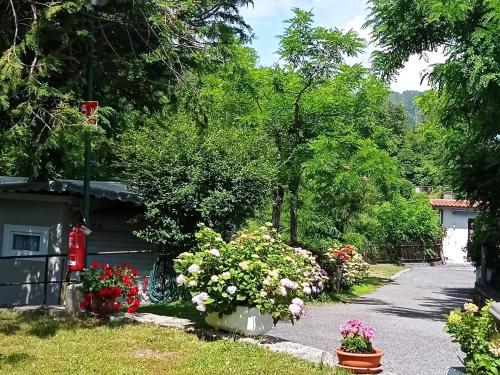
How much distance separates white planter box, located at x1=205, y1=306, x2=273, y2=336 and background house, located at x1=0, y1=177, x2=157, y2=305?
5473 millimetres

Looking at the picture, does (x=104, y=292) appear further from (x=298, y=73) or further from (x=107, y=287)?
(x=298, y=73)

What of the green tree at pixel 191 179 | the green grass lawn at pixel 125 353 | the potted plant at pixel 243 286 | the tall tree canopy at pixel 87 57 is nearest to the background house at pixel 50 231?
the green tree at pixel 191 179

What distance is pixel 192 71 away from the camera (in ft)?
38.9

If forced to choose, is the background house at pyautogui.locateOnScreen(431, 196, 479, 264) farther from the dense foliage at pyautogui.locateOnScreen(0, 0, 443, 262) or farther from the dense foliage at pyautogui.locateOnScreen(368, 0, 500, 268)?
the dense foliage at pyautogui.locateOnScreen(368, 0, 500, 268)

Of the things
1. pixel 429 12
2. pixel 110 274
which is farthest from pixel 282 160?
pixel 110 274

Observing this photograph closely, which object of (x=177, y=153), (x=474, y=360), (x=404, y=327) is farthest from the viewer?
(x=177, y=153)

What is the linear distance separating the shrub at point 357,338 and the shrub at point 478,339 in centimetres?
123

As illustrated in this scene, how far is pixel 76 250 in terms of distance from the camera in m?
9.16

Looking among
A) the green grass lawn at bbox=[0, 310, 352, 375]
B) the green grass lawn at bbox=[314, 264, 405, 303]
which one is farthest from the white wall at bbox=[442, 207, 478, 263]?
the green grass lawn at bbox=[0, 310, 352, 375]

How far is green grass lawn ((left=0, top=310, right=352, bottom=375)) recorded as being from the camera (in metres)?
6.26

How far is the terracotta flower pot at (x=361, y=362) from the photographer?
245 inches

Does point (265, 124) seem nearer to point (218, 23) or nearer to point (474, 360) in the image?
point (218, 23)

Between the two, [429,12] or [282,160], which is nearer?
[429,12]

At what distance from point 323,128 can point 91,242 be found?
769 cm
